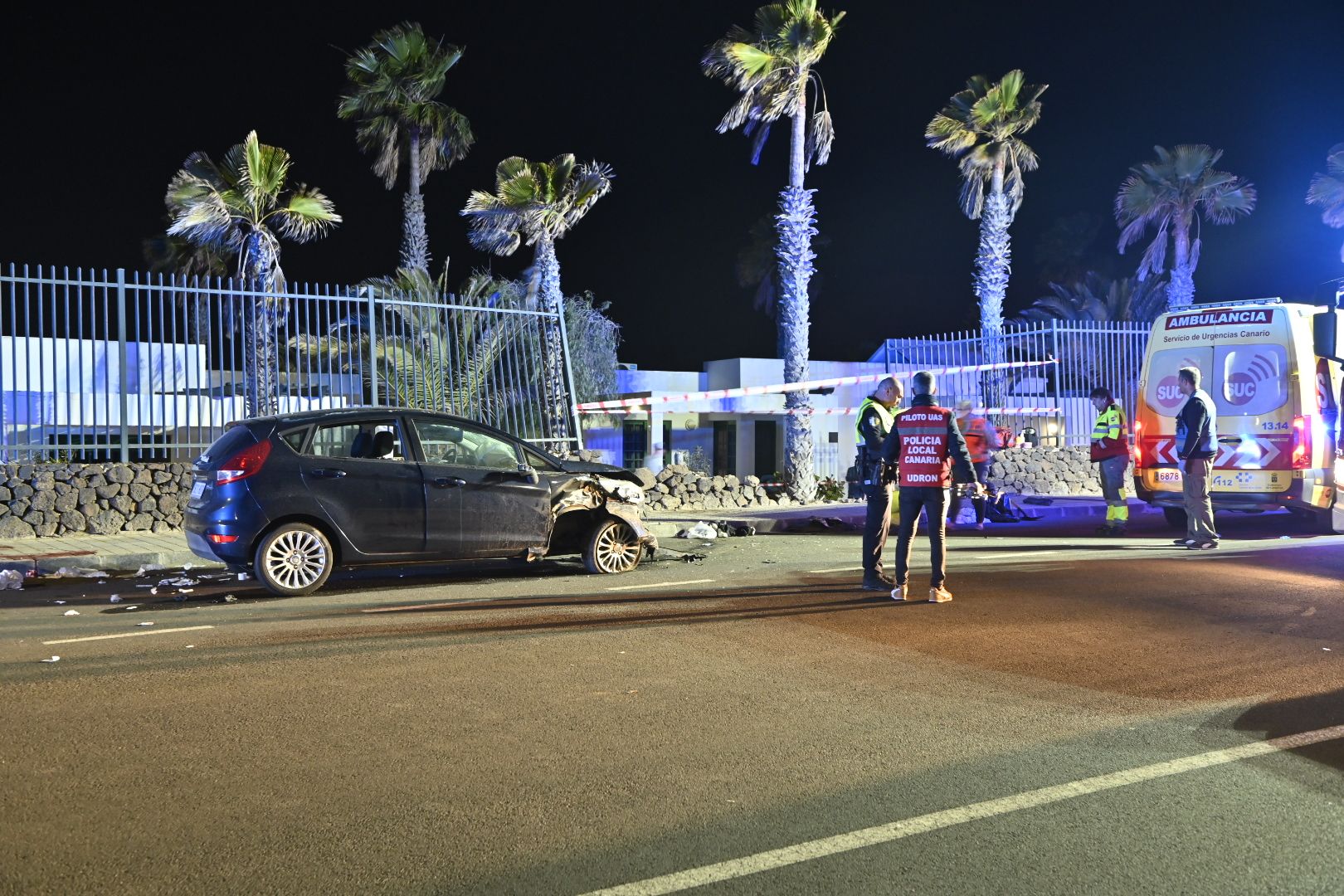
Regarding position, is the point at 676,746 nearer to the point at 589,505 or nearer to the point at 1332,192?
the point at 589,505

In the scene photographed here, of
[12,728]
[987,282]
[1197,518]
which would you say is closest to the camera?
[12,728]

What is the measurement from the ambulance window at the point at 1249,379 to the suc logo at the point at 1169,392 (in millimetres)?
385

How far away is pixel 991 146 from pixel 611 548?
71.5 ft

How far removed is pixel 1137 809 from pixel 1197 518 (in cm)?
951

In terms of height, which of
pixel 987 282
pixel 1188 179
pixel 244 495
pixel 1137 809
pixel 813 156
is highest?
pixel 1188 179

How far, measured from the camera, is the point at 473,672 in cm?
631

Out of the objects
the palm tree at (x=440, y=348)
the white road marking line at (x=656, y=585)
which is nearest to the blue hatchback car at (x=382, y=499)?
the white road marking line at (x=656, y=585)

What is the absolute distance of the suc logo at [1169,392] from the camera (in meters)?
14.5

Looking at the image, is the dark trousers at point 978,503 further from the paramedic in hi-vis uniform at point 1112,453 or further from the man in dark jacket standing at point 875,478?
the man in dark jacket standing at point 875,478

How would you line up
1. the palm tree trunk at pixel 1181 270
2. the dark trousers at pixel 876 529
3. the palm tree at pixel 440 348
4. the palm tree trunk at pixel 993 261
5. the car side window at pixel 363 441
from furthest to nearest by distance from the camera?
the palm tree trunk at pixel 1181 270, the palm tree trunk at pixel 993 261, the palm tree at pixel 440 348, the car side window at pixel 363 441, the dark trousers at pixel 876 529

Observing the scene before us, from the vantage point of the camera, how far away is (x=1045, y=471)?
21.8m

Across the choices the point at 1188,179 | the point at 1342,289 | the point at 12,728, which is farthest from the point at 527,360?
the point at 1188,179

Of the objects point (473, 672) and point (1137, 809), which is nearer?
point (1137, 809)

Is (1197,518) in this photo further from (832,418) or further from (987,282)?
(832,418)
